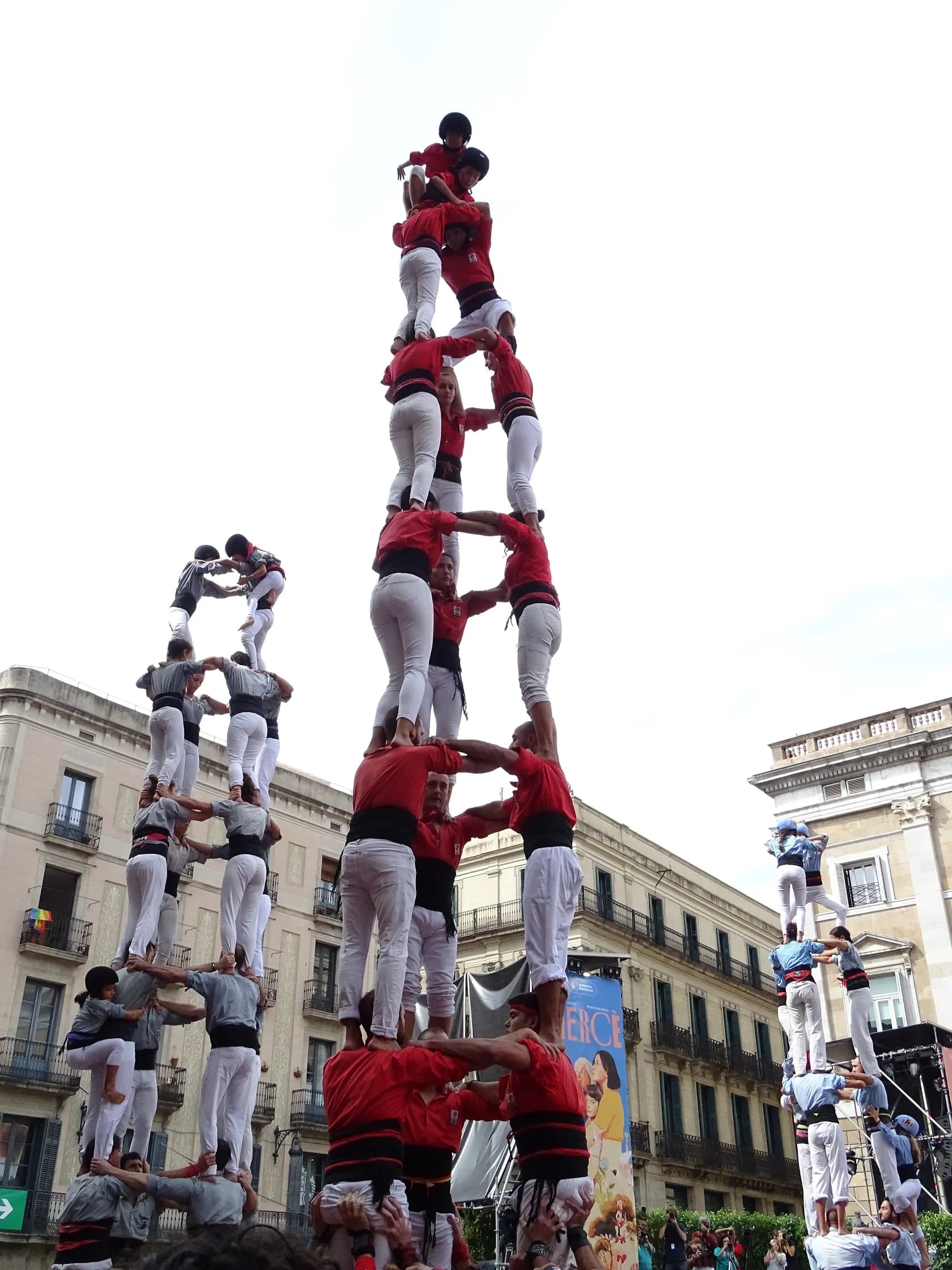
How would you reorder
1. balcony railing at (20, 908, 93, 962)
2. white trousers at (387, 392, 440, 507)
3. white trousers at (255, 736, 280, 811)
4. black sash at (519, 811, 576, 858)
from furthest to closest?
balcony railing at (20, 908, 93, 962)
white trousers at (255, 736, 280, 811)
white trousers at (387, 392, 440, 507)
black sash at (519, 811, 576, 858)

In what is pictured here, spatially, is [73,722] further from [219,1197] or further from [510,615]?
[510,615]

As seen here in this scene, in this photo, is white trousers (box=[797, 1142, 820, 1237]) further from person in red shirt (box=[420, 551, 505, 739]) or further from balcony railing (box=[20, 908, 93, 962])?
balcony railing (box=[20, 908, 93, 962])

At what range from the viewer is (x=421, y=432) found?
788cm

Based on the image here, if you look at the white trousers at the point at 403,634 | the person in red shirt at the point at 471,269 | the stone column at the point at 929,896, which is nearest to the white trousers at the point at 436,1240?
the white trousers at the point at 403,634

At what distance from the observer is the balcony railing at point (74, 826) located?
2323 cm

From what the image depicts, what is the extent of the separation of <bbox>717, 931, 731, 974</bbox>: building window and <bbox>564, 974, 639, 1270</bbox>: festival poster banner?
57.5 ft

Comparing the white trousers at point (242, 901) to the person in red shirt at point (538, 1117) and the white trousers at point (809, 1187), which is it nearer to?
the person in red shirt at point (538, 1117)

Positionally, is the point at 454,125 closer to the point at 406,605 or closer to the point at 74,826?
the point at 406,605

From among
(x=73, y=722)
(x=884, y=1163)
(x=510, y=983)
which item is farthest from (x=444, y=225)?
(x=73, y=722)

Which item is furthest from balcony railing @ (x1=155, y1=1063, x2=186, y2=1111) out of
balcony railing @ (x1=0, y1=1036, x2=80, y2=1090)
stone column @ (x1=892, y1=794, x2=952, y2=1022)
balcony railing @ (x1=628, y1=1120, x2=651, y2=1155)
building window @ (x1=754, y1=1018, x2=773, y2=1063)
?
building window @ (x1=754, y1=1018, x2=773, y2=1063)

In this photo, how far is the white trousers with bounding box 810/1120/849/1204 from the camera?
13.2 m

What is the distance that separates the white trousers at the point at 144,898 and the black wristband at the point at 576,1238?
5.23 m

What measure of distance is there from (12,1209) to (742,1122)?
69.5ft

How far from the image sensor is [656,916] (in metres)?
33.3
